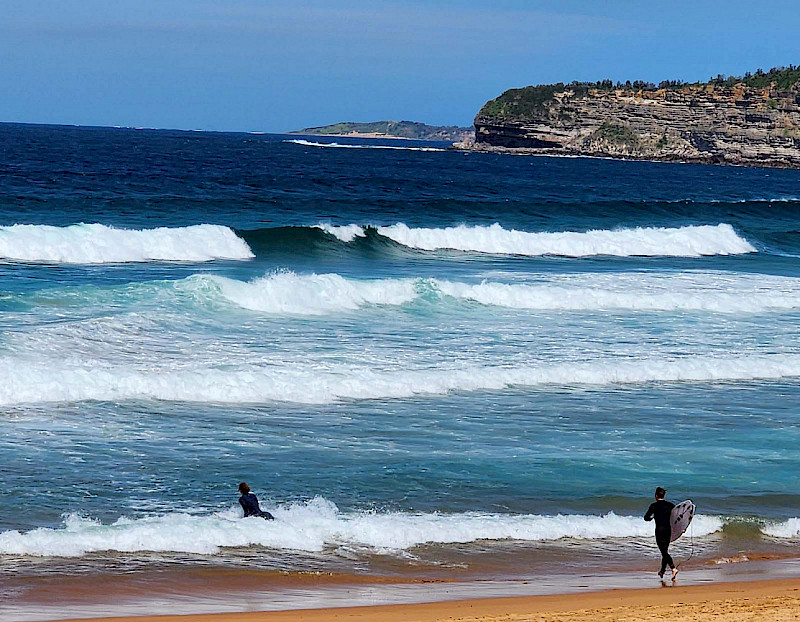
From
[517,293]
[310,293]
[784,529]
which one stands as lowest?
[784,529]

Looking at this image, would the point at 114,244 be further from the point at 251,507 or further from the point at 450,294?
the point at 251,507

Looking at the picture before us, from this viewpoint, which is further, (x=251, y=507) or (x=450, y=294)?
(x=450, y=294)

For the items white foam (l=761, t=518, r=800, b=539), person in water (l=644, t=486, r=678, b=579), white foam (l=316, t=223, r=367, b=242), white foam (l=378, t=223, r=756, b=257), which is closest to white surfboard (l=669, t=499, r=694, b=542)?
person in water (l=644, t=486, r=678, b=579)

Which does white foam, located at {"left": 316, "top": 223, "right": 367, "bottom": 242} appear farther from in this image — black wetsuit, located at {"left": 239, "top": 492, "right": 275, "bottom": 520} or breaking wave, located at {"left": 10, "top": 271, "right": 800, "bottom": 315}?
black wetsuit, located at {"left": 239, "top": 492, "right": 275, "bottom": 520}

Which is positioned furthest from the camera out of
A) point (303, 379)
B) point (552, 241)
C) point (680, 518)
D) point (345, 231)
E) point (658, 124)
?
point (658, 124)

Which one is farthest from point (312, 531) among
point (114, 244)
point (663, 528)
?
point (114, 244)

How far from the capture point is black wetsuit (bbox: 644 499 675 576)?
987cm

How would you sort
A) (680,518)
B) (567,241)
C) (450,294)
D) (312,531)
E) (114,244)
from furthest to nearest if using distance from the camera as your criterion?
1. (567,241)
2. (114,244)
3. (450,294)
4. (312,531)
5. (680,518)

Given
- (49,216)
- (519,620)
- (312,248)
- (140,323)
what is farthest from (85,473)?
(49,216)

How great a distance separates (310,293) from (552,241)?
1704 cm

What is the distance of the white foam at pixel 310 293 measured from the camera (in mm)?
21938

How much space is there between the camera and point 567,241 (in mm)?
38219

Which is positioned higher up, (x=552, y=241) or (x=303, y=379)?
(x=552, y=241)

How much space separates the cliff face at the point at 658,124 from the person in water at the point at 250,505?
136 meters
